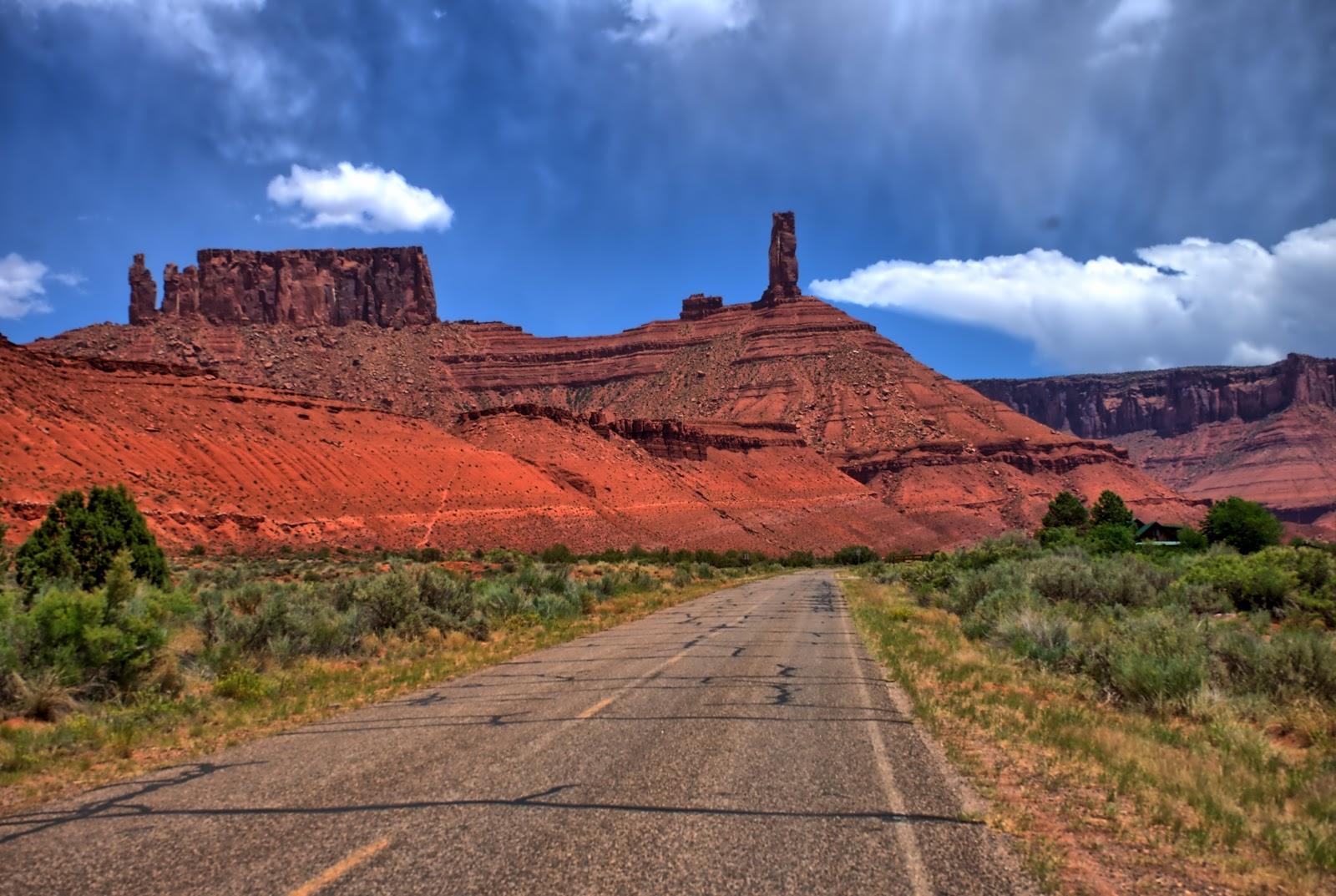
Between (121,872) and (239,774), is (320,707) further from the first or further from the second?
(121,872)

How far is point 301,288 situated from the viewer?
Result: 5571 inches

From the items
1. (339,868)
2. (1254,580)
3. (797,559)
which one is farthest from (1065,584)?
(797,559)

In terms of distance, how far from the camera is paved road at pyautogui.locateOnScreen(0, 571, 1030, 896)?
16.3ft

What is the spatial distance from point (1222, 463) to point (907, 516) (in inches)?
3890

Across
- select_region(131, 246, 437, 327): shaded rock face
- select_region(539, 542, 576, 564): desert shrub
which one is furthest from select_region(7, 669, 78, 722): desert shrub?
select_region(131, 246, 437, 327): shaded rock face

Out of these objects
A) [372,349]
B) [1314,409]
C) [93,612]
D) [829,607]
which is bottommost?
[829,607]

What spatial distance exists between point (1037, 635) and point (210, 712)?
40.5 feet

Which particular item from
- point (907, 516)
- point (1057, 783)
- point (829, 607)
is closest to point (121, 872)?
point (1057, 783)

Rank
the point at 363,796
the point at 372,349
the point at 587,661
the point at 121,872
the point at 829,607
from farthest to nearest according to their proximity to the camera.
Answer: the point at 372,349 < the point at 829,607 < the point at 587,661 < the point at 363,796 < the point at 121,872

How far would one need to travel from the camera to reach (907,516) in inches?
3873

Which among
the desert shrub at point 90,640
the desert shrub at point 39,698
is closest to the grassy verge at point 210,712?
the desert shrub at point 39,698

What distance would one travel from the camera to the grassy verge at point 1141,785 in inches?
213

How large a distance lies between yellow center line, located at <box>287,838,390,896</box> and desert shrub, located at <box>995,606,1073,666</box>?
36.5 feet

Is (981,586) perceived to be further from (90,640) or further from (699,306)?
(699,306)
